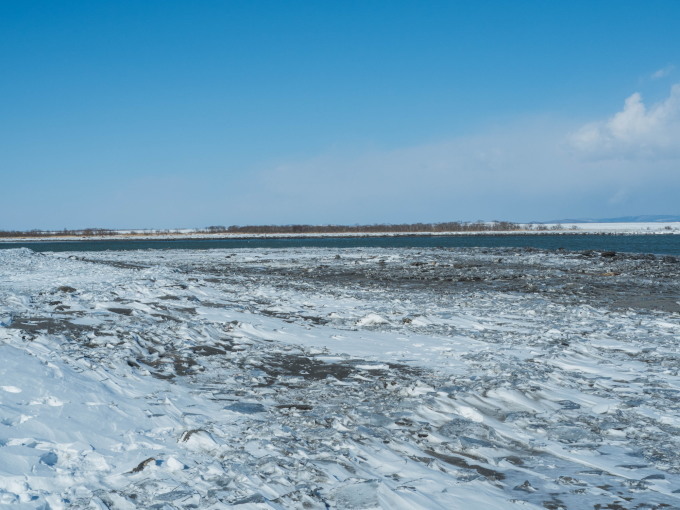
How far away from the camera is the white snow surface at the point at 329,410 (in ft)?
12.7

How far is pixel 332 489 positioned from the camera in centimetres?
385

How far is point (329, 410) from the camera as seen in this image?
558 centimetres

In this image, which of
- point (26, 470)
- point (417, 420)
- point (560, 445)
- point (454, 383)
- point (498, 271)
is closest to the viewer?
point (26, 470)

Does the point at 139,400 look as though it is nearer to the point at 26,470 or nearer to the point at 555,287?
the point at 26,470

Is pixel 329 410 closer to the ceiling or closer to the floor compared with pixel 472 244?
closer to the floor

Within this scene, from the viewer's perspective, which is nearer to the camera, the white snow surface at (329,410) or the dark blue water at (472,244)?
the white snow surface at (329,410)

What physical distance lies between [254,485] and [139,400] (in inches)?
92.7

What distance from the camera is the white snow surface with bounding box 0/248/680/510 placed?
3857 mm

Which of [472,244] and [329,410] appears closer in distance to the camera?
[329,410]

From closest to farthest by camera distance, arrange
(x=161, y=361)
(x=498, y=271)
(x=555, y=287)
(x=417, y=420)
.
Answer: (x=417, y=420)
(x=161, y=361)
(x=555, y=287)
(x=498, y=271)

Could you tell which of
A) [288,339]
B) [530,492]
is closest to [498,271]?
[288,339]

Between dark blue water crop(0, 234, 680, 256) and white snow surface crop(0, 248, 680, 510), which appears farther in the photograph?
dark blue water crop(0, 234, 680, 256)

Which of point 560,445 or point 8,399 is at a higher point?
point 8,399

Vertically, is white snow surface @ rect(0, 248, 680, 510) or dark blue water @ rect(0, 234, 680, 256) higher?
dark blue water @ rect(0, 234, 680, 256)
